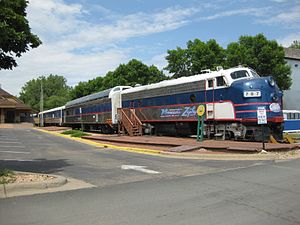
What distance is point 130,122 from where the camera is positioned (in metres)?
25.4

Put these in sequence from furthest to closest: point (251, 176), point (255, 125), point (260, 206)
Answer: point (255, 125), point (251, 176), point (260, 206)

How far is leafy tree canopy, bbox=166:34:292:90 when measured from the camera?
40.8 m

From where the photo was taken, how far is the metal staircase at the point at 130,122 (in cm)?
2542

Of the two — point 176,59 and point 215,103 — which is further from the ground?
point 176,59

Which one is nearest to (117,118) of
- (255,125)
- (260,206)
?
(255,125)

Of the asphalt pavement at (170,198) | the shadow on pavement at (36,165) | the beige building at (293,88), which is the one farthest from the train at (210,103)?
the beige building at (293,88)

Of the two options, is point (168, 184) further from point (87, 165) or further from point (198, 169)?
point (87, 165)

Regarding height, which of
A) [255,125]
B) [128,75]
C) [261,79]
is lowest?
[255,125]

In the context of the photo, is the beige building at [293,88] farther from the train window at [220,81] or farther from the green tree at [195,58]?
the train window at [220,81]

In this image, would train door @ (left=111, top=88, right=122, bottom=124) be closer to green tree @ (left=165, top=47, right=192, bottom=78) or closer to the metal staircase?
the metal staircase

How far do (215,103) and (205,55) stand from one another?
72.6 feet

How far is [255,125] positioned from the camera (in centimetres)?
1762

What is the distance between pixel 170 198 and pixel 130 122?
18107mm

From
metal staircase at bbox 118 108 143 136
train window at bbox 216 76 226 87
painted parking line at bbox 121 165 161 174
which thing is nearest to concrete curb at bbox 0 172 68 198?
painted parking line at bbox 121 165 161 174
